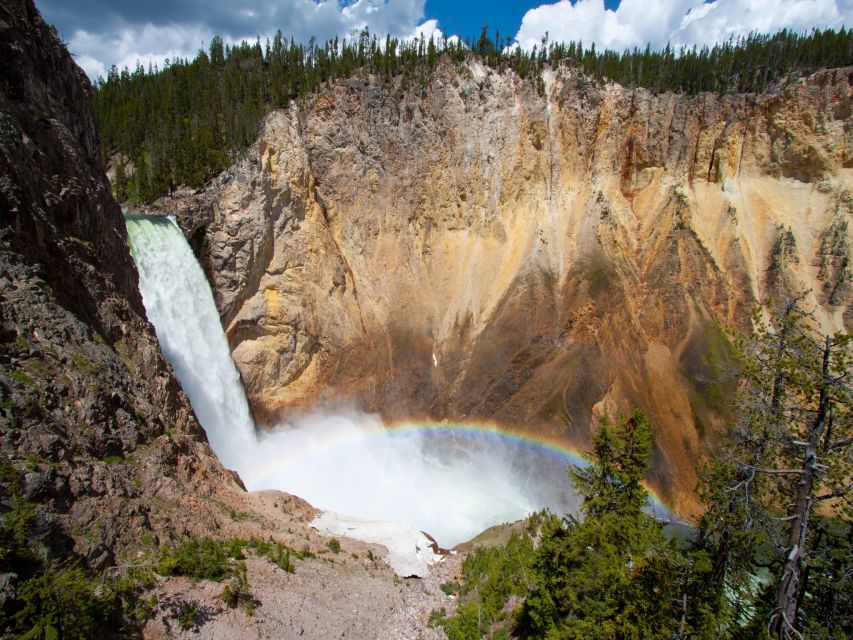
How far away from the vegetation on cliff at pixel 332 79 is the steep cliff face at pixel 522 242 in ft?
4.29

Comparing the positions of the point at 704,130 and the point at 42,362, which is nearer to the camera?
the point at 42,362

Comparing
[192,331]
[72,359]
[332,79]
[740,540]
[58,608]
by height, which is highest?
[332,79]

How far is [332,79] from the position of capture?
2927 cm

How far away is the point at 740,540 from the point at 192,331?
20925 mm

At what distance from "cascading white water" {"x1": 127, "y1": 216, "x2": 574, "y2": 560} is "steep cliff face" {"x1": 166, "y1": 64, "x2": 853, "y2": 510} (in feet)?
4.74

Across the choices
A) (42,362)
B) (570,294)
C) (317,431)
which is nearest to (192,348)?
(317,431)

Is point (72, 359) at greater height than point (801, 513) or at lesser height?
greater

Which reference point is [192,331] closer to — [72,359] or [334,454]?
[334,454]

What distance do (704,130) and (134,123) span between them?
36.4 metres

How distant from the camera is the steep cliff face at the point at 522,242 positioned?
24.9m

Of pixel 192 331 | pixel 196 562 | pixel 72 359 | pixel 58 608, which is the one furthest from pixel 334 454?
pixel 58 608

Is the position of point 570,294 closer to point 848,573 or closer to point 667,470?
point 667,470

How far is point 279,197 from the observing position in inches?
1035

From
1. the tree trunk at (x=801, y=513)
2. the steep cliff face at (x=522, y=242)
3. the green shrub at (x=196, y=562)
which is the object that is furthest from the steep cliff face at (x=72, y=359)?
the steep cliff face at (x=522, y=242)
